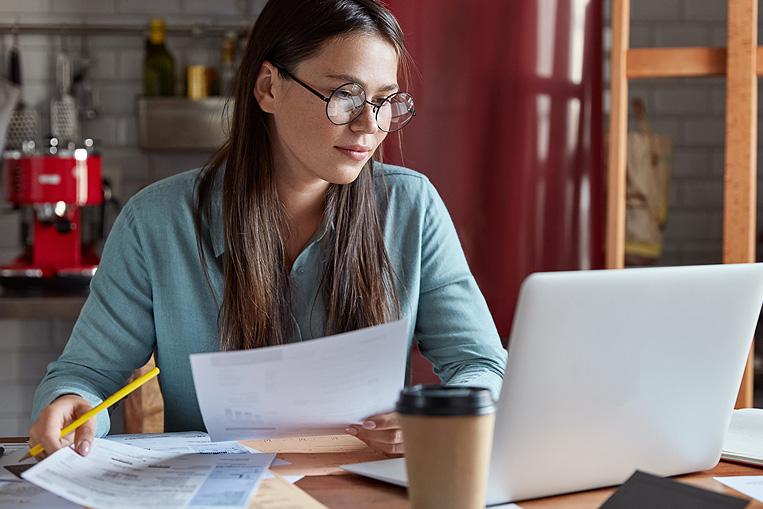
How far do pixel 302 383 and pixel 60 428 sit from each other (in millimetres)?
347

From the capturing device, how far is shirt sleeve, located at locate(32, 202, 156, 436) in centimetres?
157

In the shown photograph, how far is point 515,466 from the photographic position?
109cm

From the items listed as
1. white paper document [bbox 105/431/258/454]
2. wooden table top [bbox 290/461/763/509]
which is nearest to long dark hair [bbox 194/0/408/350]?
white paper document [bbox 105/431/258/454]

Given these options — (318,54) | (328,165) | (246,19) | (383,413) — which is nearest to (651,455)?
(383,413)

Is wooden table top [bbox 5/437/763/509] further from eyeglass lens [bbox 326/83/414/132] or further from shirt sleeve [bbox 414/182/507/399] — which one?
eyeglass lens [bbox 326/83/414/132]

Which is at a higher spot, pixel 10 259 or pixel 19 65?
pixel 19 65

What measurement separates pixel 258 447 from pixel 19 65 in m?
2.65

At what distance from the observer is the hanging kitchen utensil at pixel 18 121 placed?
355 centimetres

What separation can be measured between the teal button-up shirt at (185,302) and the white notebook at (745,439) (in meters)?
0.35

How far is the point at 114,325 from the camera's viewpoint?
1.63 metres

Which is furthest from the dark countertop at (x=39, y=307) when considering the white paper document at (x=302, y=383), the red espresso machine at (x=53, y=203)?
the white paper document at (x=302, y=383)

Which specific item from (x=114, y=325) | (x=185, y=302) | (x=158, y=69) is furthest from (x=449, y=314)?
(x=158, y=69)

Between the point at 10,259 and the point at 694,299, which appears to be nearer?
the point at 694,299

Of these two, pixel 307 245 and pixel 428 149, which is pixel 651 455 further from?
pixel 428 149
